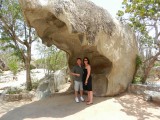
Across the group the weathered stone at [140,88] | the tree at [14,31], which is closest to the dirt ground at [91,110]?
the weathered stone at [140,88]

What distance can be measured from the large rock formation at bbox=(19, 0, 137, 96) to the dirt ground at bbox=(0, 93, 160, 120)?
856 mm

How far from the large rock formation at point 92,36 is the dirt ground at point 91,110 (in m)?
0.86

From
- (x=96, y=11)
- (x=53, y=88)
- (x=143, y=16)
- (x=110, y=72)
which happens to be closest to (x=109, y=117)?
(x=110, y=72)

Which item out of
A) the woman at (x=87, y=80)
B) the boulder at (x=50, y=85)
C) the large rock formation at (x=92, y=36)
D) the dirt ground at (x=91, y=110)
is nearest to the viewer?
the large rock formation at (x=92, y=36)

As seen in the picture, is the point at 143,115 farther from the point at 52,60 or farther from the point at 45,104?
the point at 52,60

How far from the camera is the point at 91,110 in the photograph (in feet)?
23.9

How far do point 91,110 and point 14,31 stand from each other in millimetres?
6428

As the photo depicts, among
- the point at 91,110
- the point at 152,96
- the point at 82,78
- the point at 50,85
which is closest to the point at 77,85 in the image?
the point at 82,78

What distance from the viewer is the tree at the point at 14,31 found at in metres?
11.3

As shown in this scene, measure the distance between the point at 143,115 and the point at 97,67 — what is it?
313 cm

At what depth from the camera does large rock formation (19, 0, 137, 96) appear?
6758mm

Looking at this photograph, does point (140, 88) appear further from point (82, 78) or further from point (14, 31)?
point (14, 31)

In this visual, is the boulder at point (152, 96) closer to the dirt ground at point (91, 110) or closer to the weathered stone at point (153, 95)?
the weathered stone at point (153, 95)

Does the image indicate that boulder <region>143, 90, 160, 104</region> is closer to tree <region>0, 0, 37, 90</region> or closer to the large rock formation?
the large rock formation
